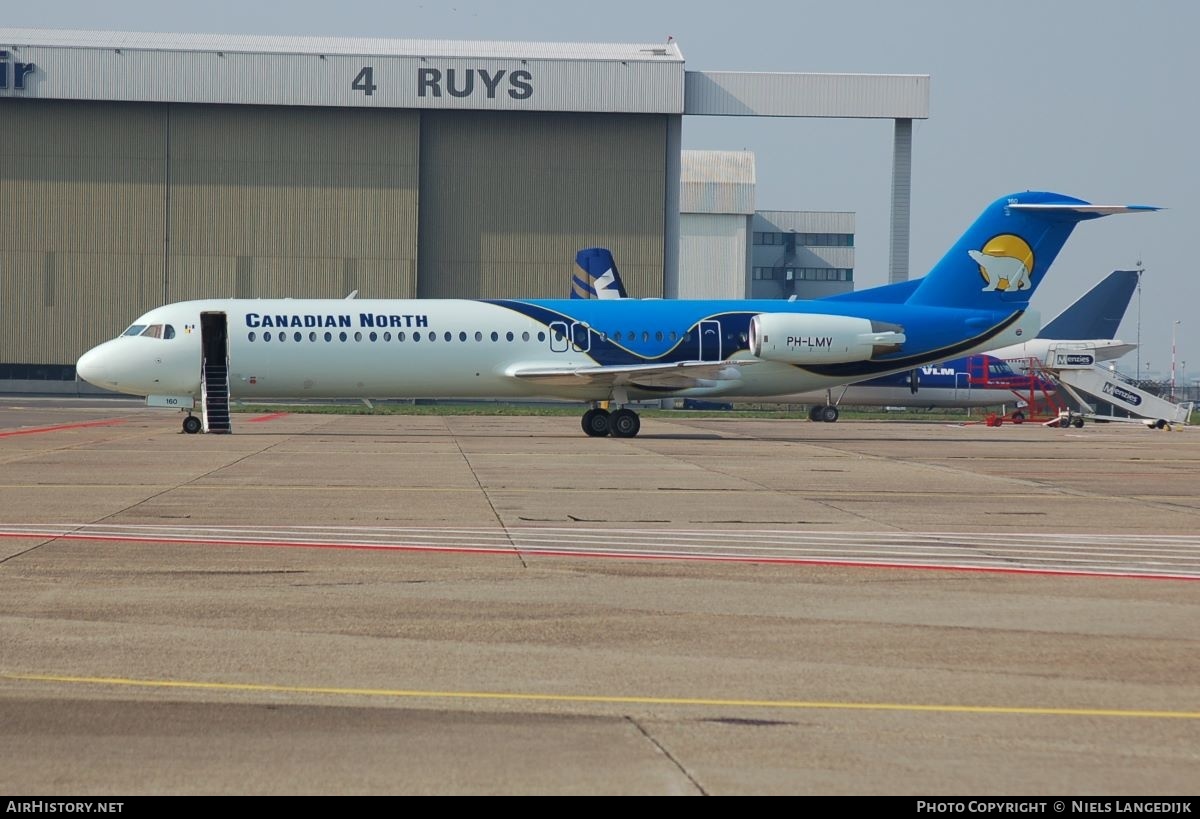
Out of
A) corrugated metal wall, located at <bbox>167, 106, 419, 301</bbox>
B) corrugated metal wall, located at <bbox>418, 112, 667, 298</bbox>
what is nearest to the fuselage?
corrugated metal wall, located at <bbox>167, 106, 419, 301</bbox>

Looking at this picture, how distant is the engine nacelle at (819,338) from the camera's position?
33988 mm

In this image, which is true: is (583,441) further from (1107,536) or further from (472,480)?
(1107,536)

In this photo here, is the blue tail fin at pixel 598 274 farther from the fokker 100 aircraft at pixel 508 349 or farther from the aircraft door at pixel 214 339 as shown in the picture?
the aircraft door at pixel 214 339

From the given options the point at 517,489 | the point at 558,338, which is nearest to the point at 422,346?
the point at 558,338

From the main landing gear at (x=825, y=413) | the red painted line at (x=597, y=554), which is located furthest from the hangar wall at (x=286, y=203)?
the red painted line at (x=597, y=554)

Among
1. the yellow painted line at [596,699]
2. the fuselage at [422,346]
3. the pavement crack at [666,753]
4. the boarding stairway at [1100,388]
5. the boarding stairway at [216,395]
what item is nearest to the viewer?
the pavement crack at [666,753]

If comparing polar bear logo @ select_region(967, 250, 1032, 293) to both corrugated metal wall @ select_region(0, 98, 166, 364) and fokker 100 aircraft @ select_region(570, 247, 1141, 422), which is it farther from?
corrugated metal wall @ select_region(0, 98, 166, 364)

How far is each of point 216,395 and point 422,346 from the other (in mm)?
4943

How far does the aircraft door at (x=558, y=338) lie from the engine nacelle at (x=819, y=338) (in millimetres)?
4458

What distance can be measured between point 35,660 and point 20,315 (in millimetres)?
63745

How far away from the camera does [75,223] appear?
66.1 m

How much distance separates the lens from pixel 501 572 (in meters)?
11.4

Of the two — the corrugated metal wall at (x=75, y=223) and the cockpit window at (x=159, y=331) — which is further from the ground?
the corrugated metal wall at (x=75, y=223)

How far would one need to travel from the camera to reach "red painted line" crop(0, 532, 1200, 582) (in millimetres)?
11656
